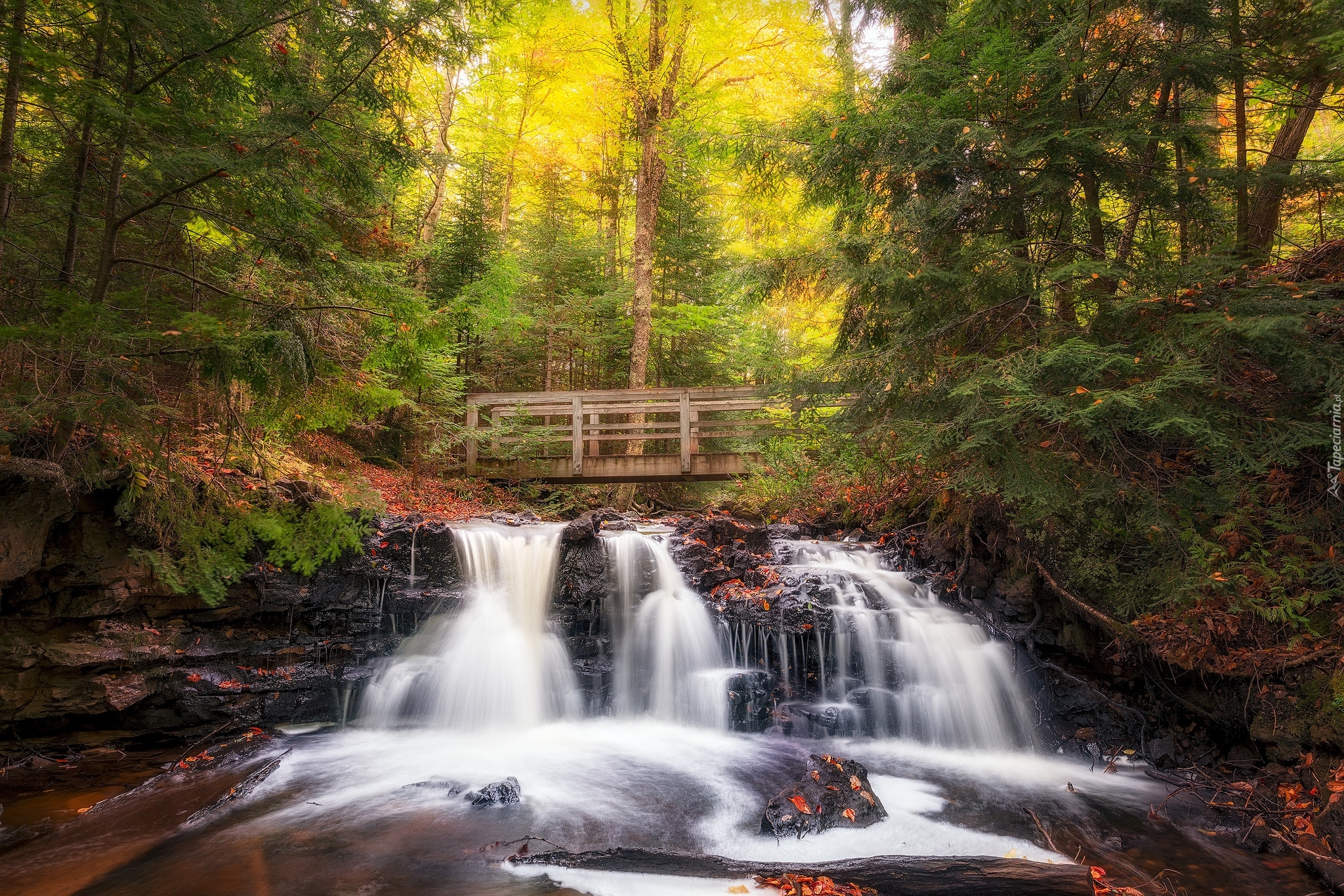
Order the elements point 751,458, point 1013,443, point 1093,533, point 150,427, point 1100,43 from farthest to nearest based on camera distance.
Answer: point 751,458 → point 1093,533 → point 1100,43 → point 1013,443 → point 150,427

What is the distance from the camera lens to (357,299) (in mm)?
4875

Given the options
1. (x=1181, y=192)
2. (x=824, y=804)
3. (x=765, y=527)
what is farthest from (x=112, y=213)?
(x=1181, y=192)

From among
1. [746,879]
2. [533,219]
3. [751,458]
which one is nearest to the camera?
[746,879]

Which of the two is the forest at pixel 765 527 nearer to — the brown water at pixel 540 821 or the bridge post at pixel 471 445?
the brown water at pixel 540 821

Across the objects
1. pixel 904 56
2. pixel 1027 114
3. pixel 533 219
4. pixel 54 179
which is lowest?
pixel 54 179

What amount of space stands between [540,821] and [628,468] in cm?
706

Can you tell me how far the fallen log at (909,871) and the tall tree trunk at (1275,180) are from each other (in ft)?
14.0

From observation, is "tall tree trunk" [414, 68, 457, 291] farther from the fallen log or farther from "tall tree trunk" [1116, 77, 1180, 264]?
"tall tree trunk" [1116, 77, 1180, 264]

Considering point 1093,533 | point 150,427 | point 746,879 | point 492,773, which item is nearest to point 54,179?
point 150,427

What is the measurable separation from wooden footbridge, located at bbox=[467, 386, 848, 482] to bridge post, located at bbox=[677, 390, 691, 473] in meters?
0.01

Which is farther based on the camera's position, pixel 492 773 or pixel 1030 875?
pixel 492 773

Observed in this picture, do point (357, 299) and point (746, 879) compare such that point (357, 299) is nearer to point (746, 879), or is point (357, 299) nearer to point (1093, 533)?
point (746, 879)

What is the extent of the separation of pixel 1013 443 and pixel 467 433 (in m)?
7.90

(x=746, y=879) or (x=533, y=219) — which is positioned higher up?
(x=533, y=219)
